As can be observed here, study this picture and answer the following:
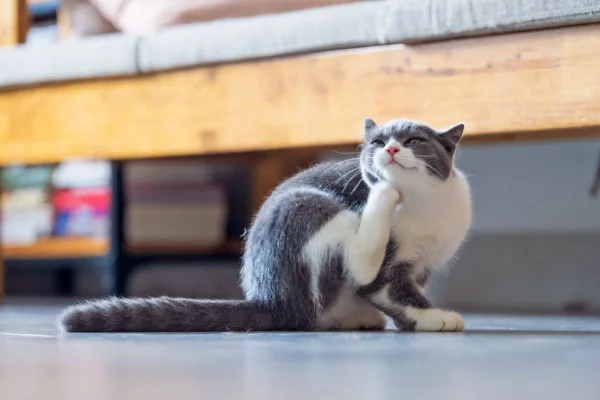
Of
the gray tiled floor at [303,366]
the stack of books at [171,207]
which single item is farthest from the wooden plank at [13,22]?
the gray tiled floor at [303,366]

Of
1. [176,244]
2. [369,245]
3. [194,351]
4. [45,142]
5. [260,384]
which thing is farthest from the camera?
[176,244]

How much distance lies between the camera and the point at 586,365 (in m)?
0.77

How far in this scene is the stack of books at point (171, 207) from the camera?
224cm

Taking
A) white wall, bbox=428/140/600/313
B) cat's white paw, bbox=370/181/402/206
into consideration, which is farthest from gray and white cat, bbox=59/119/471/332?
white wall, bbox=428/140/600/313

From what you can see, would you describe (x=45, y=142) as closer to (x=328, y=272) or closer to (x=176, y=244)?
(x=176, y=244)

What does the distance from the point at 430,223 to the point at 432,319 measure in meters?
0.13

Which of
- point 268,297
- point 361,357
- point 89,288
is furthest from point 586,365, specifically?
point 89,288

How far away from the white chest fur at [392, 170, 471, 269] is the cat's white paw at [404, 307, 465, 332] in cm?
7

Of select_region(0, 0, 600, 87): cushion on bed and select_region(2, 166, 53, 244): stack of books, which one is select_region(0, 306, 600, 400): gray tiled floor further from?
select_region(2, 166, 53, 244): stack of books

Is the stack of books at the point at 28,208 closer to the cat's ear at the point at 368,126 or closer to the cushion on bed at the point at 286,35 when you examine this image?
the cushion on bed at the point at 286,35

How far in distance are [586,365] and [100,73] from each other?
120cm

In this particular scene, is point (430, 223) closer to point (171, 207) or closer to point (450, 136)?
point (450, 136)

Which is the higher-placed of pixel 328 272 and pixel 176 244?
pixel 328 272

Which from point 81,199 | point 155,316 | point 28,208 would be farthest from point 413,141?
point 28,208
